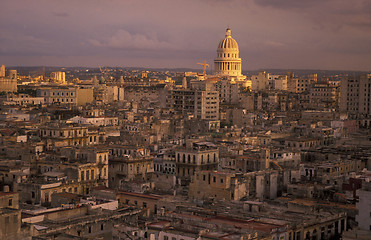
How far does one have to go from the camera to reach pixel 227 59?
6983 inches

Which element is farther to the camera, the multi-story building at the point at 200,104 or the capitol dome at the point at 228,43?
the capitol dome at the point at 228,43

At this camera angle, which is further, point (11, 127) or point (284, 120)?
point (284, 120)

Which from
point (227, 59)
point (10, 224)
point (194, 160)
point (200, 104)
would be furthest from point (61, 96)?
point (10, 224)

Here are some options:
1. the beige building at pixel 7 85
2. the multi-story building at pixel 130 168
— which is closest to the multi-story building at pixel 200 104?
the multi-story building at pixel 130 168

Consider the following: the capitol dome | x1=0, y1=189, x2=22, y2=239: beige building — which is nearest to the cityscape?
x1=0, y1=189, x2=22, y2=239: beige building

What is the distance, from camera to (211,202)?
49969mm

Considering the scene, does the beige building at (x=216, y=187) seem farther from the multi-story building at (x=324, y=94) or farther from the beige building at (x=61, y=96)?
the multi-story building at (x=324, y=94)

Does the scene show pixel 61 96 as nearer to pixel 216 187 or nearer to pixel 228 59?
pixel 228 59

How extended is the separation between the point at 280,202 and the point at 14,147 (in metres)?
27.0

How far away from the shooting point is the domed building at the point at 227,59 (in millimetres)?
177250

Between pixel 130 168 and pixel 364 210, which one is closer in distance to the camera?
pixel 364 210

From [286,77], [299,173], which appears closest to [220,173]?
[299,173]

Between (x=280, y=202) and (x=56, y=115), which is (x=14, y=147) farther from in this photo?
(x=56, y=115)

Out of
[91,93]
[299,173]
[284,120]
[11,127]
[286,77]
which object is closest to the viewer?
[299,173]
